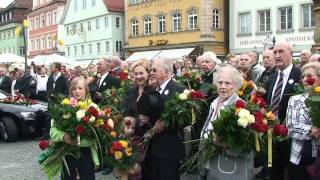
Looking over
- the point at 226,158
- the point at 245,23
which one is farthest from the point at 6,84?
the point at 245,23

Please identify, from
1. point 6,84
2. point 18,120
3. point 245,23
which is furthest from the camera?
point 245,23

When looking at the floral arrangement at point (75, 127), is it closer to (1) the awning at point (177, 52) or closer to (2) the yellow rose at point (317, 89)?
(2) the yellow rose at point (317, 89)

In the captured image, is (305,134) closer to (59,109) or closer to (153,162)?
(153,162)

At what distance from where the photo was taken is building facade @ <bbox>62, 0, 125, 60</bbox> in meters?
52.4

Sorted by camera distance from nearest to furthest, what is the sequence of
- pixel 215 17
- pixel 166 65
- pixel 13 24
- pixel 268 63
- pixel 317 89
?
pixel 317 89
pixel 166 65
pixel 268 63
pixel 215 17
pixel 13 24

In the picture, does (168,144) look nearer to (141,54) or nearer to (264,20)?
(264,20)

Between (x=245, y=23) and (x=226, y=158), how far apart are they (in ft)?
120

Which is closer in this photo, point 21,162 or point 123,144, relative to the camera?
point 123,144

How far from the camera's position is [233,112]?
453cm

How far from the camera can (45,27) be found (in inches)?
2675

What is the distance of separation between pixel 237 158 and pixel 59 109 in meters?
2.14

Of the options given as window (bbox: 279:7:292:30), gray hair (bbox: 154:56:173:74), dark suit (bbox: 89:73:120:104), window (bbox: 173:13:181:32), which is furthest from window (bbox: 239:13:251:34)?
gray hair (bbox: 154:56:173:74)

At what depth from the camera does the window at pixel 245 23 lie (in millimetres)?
39906

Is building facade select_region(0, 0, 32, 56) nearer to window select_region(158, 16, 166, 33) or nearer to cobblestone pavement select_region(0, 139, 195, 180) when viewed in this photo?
window select_region(158, 16, 166, 33)
